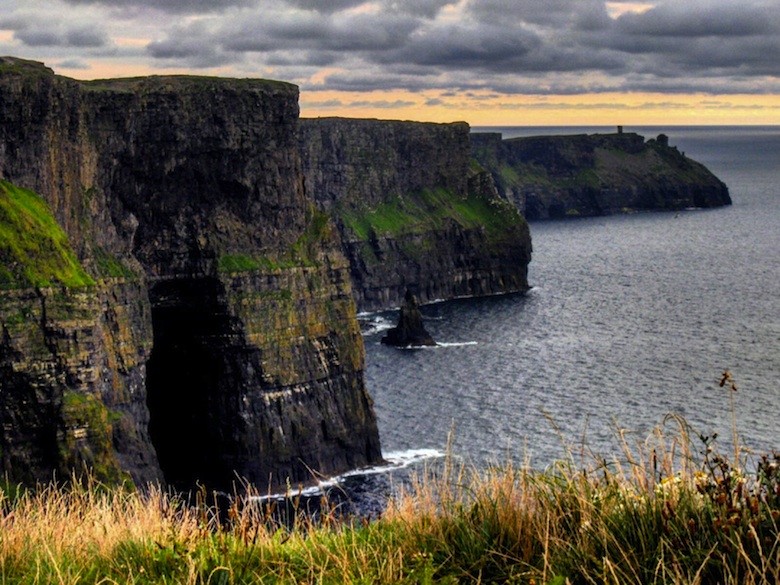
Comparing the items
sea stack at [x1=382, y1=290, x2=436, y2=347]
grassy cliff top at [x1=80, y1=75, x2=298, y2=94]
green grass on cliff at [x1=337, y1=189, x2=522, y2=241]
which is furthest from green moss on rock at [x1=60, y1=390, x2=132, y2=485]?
green grass on cliff at [x1=337, y1=189, x2=522, y2=241]

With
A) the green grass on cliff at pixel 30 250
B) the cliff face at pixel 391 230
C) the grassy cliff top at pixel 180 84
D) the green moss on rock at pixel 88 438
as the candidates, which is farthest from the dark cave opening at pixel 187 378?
the cliff face at pixel 391 230

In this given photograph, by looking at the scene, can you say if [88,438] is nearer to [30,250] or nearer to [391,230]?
[30,250]

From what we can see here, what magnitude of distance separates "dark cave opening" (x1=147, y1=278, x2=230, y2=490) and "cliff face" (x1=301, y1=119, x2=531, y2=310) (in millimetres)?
94862

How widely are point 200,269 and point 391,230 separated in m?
107

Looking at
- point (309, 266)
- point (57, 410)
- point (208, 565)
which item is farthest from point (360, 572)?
point (309, 266)

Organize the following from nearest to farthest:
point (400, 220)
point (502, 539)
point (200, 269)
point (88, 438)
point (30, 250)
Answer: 1. point (502, 539)
2. point (88, 438)
3. point (30, 250)
4. point (200, 269)
5. point (400, 220)

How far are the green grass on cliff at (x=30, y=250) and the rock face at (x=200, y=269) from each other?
4.70 ft

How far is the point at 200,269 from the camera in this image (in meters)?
82.3

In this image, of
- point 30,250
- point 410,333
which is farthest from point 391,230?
point 30,250

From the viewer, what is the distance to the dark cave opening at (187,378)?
81.4m

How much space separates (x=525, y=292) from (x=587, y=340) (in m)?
49.7

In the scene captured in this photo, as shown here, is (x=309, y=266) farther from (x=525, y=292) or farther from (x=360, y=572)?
(x=525, y=292)

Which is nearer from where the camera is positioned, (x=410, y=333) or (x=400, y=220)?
(x=410, y=333)

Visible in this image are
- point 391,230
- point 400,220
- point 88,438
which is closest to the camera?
point 88,438
